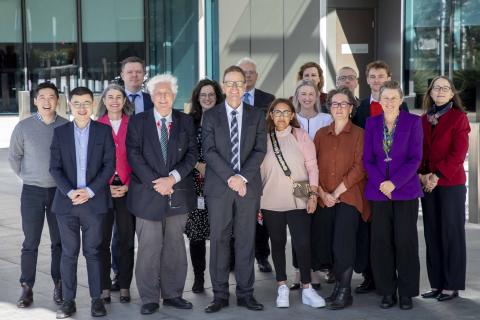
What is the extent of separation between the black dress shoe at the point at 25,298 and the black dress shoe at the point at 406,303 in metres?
2.94

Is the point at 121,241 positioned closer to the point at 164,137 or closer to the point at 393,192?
the point at 164,137

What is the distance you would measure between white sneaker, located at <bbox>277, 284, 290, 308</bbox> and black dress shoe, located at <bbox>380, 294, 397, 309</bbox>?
2.41ft

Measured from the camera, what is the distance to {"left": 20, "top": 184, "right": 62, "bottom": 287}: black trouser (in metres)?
6.68

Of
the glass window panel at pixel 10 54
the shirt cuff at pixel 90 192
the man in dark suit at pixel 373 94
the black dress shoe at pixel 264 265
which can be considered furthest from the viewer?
the glass window panel at pixel 10 54

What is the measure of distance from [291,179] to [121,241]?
4.84ft

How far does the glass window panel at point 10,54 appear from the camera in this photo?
2348cm

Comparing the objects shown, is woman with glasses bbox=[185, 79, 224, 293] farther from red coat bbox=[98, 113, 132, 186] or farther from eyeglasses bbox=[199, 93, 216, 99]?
red coat bbox=[98, 113, 132, 186]

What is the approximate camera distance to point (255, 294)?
7.13 m

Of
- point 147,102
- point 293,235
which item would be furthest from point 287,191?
point 147,102

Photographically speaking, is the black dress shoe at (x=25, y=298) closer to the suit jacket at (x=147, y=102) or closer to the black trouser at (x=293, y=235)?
the suit jacket at (x=147, y=102)

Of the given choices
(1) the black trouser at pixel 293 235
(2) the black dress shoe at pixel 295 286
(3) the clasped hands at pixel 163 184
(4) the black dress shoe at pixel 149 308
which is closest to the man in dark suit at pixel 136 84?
(3) the clasped hands at pixel 163 184

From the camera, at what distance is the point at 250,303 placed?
667cm

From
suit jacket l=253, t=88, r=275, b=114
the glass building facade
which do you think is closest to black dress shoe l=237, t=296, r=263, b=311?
suit jacket l=253, t=88, r=275, b=114

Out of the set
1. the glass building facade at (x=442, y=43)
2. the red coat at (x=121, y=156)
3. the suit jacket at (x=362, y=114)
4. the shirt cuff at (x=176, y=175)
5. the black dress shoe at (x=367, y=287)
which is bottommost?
the black dress shoe at (x=367, y=287)
